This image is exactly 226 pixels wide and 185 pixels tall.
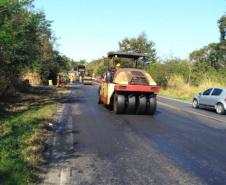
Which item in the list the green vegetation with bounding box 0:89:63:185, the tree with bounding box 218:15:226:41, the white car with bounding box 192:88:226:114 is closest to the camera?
the green vegetation with bounding box 0:89:63:185

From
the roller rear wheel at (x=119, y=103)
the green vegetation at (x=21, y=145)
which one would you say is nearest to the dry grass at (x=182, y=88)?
the roller rear wheel at (x=119, y=103)

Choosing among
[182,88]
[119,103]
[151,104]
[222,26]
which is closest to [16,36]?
[119,103]

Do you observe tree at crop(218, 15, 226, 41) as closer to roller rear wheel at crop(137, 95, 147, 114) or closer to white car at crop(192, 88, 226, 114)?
white car at crop(192, 88, 226, 114)

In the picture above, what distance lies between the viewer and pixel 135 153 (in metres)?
10.0

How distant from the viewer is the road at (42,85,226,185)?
7.73m

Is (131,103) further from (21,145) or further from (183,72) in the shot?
(183,72)

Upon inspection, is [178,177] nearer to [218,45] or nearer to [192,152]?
[192,152]

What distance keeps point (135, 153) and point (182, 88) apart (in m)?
35.4

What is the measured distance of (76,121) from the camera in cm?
1611

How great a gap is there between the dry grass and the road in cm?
2386

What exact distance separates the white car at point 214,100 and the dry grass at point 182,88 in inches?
446

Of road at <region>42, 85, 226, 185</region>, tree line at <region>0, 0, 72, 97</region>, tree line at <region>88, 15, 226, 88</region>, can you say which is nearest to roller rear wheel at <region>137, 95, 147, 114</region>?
road at <region>42, 85, 226, 185</region>

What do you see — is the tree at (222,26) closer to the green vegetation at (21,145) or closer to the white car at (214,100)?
the white car at (214,100)

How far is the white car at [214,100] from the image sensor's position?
2383 centimetres
